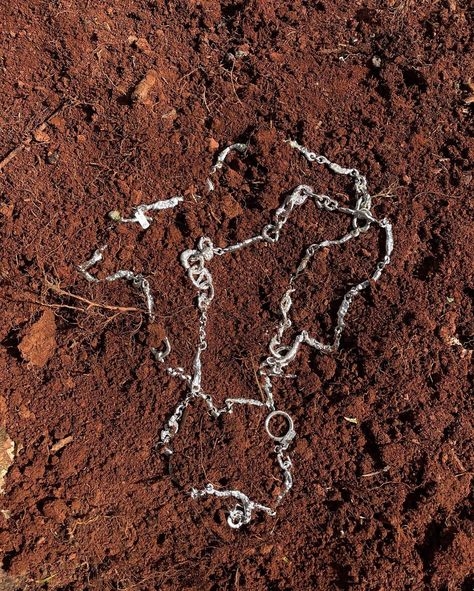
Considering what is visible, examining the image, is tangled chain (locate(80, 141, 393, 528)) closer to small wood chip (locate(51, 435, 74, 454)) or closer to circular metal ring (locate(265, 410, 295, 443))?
circular metal ring (locate(265, 410, 295, 443))

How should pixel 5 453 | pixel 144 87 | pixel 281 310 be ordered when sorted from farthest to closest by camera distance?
pixel 144 87, pixel 281 310, pixel 5 453

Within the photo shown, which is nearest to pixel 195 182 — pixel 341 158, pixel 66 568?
pixel 341 158

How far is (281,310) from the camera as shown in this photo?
9.18 feet

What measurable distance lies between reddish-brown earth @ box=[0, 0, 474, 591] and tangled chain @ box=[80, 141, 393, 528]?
0.17 ft

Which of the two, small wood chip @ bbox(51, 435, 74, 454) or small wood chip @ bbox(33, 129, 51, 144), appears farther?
small wood chip @ bbox(33, 129, 51, 144)

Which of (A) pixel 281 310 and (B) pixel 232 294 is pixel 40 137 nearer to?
(B) pixel 232 294

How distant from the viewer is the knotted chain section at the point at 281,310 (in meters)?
2.65

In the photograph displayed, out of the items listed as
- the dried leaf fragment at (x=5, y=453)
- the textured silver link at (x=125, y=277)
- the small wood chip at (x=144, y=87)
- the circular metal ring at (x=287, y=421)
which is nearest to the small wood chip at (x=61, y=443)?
the dried leaf fragment at (x=5, y=453)

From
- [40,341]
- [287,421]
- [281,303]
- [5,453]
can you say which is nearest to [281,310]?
[281,303]

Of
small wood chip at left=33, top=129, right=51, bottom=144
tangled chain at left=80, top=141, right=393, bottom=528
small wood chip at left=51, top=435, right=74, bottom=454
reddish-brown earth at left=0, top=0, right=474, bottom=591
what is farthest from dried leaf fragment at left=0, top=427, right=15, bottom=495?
small wood chip at left=33, top=129, right=51, bottom=144

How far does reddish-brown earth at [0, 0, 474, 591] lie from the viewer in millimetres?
2572

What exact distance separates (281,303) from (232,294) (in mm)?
278

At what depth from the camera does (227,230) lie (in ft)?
9.58

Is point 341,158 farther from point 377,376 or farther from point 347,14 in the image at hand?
point 377,376
